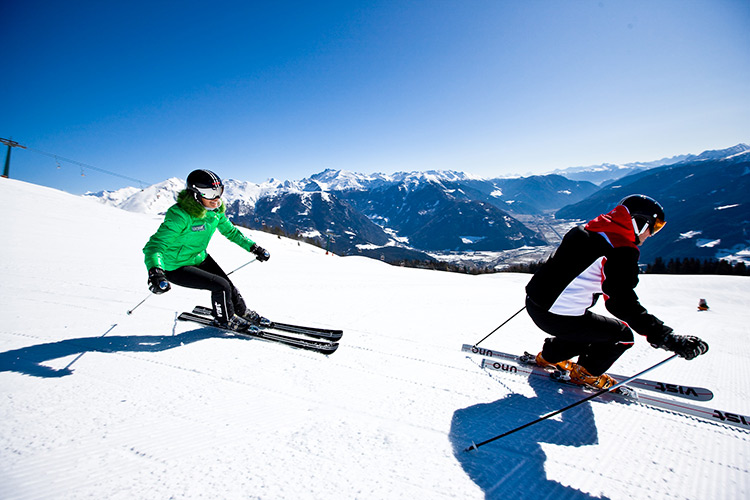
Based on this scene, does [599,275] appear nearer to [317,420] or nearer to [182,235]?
[317,420]

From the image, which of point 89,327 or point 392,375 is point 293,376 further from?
point 89,327

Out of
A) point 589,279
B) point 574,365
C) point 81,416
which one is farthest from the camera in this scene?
point 574,365

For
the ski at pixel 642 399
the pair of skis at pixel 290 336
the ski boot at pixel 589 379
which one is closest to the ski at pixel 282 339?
the pair of skis at pixel 290 336

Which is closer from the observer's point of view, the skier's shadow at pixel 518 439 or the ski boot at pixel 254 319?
the skier's shadow at pixel 518 439

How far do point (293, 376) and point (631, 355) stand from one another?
17.8ft

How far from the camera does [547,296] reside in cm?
345

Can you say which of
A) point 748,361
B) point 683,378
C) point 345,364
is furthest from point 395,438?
point 748,361

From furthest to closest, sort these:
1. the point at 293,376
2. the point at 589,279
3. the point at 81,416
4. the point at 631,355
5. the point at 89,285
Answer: the point at 89,285, the point at 631,355, the point at 293,376, the point at 589,279, the point at 81,416

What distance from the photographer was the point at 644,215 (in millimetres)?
3164

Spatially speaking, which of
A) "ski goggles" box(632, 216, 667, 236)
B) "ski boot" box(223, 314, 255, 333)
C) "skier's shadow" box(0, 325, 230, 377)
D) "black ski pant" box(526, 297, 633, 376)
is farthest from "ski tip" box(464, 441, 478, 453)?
"skier's shadow" box(0, 325, 230, 377)

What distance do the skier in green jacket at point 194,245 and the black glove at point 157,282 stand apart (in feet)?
0.31

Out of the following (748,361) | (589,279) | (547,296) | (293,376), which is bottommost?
(748,361)

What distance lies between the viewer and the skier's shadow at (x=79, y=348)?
131 inches

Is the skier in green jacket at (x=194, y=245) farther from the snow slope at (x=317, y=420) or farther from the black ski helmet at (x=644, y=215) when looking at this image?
the black ski helmet at (x=644, y=215)
